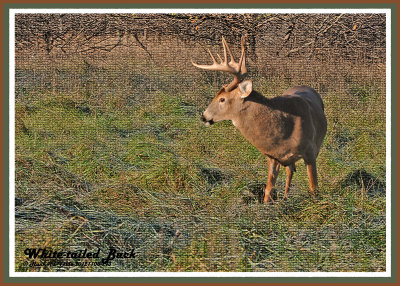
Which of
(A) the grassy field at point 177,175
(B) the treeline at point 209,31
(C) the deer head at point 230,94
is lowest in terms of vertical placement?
(A) the grassy field at point 177,175

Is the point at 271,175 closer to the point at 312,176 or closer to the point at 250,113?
the point at 312,176

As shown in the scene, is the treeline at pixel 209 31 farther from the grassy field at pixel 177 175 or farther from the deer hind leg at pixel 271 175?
the deer hind leg at pixel 271 175

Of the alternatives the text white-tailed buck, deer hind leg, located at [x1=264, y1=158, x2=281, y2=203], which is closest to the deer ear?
the text white-tailed buck

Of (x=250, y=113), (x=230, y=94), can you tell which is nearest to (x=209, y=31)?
(x=230, y=94)

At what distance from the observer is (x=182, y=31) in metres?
5.73

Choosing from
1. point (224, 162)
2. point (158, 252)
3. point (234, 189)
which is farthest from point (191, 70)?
point (158, 252)

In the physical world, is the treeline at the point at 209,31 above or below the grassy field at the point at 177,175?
above

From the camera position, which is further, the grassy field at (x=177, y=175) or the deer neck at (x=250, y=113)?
the deer neck at (x=250, y=113)

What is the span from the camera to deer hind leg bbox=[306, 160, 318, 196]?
4664 millimetres

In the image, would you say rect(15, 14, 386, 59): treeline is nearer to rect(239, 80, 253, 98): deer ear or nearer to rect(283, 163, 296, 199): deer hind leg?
rect(283, 163, 296, 199): deer hind leg

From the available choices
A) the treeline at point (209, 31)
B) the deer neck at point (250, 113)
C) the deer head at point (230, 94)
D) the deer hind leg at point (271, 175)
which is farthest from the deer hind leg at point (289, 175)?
the treeline at point (209, 31)

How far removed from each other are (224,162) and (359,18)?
176cm

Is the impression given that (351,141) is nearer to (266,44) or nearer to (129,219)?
(266,44)

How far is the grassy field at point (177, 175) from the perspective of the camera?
13.2 ft
